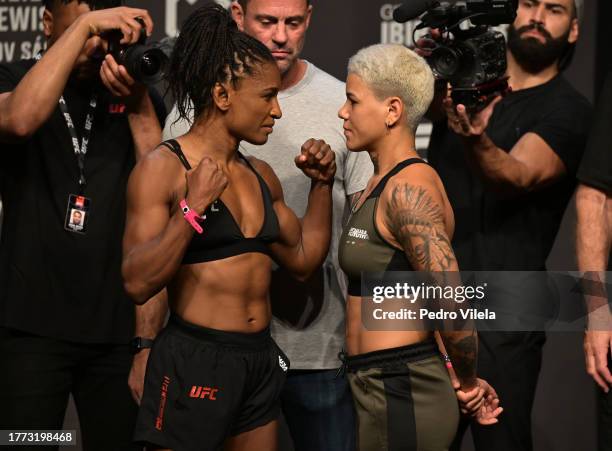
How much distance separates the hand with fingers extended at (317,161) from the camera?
111 inches

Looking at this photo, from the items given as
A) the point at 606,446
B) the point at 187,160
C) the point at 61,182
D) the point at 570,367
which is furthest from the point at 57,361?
the point at 570,367

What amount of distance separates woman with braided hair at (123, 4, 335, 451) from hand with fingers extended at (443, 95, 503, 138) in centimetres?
57

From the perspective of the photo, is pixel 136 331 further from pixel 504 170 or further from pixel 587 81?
pixel 587 81

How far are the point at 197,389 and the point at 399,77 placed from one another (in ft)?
3.13

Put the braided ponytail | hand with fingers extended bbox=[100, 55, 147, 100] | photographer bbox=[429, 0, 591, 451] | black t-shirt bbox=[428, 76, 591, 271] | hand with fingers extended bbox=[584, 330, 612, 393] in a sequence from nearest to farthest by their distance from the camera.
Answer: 1. the braided ponytail
2. hand with fingers extended bbox=[100, 55, 147, 100]
3. hand with fingers extended bbox=[584, 330, 612, 393]
4. photographer bbox=[429, 0, 591, 451]
5. black t-shirt bbox=[428, 76, 591, 271]

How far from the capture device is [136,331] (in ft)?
9.37

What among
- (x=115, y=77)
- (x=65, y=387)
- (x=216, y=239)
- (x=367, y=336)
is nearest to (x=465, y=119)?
(x=367, y=336)

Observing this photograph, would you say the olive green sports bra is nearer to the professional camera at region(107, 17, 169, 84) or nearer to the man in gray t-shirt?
the man in gray t-shirt

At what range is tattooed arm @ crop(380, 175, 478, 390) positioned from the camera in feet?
8.27

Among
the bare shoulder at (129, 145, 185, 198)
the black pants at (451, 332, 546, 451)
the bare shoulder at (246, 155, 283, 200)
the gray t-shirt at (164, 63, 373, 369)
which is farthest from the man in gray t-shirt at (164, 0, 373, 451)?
the bare shoulder at (129, 145, 185, 198)

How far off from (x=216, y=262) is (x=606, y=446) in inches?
48.1

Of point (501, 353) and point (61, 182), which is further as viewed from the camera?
point (501, 353)

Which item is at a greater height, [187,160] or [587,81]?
[587,81]

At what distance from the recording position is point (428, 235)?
99.4 inches
